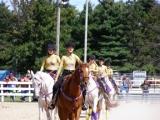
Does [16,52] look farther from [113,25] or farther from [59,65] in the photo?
[59,65]

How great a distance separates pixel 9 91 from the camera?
131ft

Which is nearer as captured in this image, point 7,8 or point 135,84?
point 135,84

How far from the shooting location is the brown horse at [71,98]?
568 inches

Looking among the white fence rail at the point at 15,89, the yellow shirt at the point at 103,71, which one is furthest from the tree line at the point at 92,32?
the yellow shirt at the point at 103,71

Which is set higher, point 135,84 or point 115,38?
point 115,38

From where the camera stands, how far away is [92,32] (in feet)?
242

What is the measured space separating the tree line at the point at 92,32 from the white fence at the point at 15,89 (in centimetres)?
1805

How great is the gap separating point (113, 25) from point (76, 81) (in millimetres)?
60484

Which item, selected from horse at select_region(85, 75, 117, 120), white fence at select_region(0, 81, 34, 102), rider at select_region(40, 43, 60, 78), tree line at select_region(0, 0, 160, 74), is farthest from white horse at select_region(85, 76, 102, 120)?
tree line at select_region(0, 0, 160, 74)

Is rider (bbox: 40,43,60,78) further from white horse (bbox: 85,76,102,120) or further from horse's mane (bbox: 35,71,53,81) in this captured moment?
white horse (bbox: 85,76,102,120)

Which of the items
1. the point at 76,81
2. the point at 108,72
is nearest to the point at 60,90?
the point at 76,81

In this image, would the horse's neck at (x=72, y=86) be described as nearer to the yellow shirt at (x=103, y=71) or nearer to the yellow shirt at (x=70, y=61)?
the yellow shirt at (x=70, y=61)

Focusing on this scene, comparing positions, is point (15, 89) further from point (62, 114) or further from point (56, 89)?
point (62, 114)

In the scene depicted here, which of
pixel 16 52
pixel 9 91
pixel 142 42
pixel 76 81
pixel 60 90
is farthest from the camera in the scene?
pixel 142 42
